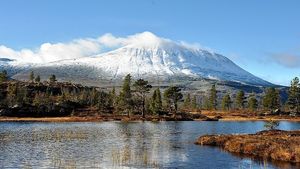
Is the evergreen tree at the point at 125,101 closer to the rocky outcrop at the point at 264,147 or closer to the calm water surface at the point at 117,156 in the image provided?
the calm water surface at the point at 117,156

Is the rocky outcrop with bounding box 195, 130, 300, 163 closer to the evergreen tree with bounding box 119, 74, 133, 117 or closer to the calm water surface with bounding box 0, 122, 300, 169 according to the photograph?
the calm water surface with bounding box 0, 122, 300, 169

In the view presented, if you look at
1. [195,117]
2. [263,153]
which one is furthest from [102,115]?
[263,153]

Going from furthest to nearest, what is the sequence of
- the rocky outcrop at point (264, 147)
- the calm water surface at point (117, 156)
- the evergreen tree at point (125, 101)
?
the evergreen tree at point (125, 101) < the rocky outcrop at point (264, 147) < the calm water surface at point (117, 156)

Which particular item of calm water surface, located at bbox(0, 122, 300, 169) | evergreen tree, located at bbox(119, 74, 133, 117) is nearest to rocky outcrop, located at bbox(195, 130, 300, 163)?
calm water surface, located at bbox(0, 122, 300, 169)

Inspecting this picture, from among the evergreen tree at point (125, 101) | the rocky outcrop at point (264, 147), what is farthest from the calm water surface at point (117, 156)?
the evergreen tree at point (125, 101)

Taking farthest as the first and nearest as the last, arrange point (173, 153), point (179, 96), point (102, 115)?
1. point (179, 96)
2. point (102, 115)
3. point (173, 153)

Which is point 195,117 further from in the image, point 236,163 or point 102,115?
point 236,163

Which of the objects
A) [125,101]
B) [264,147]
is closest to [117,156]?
[264,147]

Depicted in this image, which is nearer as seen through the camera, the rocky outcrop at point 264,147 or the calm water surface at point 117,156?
the calm water surface at point 117,156

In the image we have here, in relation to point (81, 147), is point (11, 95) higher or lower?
higher

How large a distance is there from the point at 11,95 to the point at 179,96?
230 feet

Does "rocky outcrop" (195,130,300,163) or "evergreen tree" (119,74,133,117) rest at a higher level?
"evergreen tree" (119,74,133,117)

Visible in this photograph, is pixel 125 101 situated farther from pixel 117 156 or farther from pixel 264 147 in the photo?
pixel 117 156

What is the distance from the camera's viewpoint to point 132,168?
4409 centimetres
